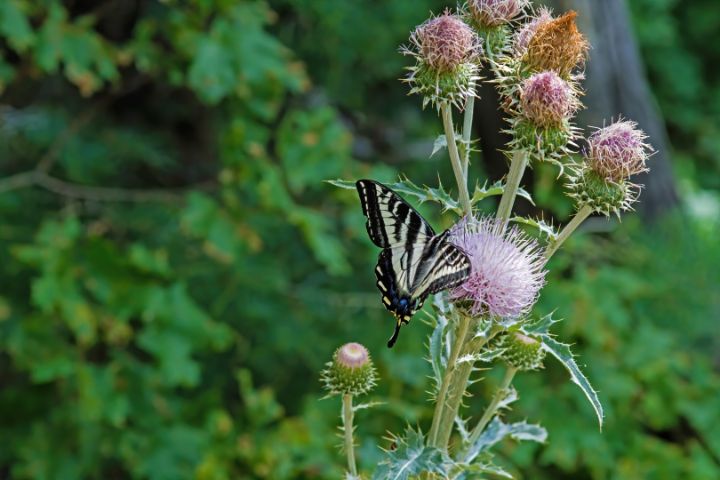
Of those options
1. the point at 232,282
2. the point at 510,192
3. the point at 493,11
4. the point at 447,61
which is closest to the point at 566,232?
the point at 510,192

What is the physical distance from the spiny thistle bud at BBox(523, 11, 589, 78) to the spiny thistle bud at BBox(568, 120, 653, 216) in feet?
Result: 0.59

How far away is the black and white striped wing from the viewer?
180 cm

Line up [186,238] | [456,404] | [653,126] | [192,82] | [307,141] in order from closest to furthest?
Answer: [456,404], [192,82], [307,141], [186,238], [653,126]

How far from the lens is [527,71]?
1.96 meters

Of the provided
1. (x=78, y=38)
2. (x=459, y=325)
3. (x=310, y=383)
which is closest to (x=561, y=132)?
(x=459, y=325)

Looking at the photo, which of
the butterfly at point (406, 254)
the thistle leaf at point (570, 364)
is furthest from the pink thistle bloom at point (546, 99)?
the thistle leaf at point (570, 364)

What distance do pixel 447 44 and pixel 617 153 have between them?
441mm

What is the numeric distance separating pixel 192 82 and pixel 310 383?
1.65m

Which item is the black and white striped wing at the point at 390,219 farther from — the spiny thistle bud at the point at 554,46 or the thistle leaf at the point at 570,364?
the spiny thistle bud at the point at 554,46

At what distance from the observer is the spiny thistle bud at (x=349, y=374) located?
2.04m

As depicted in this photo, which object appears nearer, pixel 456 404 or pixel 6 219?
pixel 456 404

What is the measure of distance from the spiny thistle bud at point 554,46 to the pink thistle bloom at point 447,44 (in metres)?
0.12

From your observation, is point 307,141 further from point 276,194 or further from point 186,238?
point 186,238

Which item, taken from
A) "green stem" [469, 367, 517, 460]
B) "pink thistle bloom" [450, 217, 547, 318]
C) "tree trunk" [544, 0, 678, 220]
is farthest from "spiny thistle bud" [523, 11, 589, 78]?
"tree trunk" [544, 0, 678, 220]
